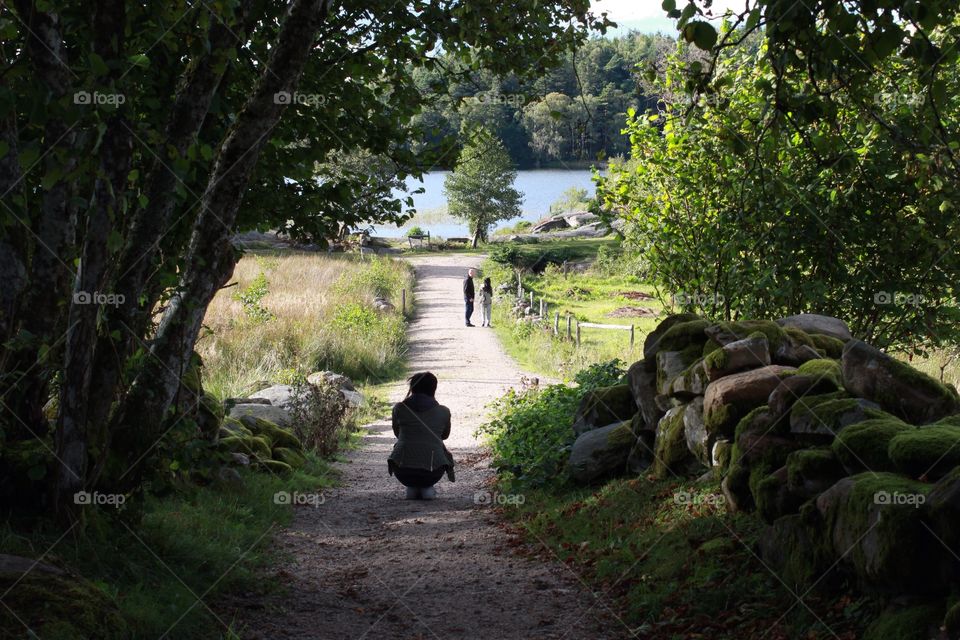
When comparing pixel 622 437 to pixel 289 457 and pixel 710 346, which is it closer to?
pixel 710 346

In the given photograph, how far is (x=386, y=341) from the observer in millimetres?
25703

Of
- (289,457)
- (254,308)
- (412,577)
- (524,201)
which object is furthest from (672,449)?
(524,201)

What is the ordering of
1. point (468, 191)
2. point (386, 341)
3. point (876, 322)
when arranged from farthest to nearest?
point (468, 191) < point (386, 341) < point (876, 322)

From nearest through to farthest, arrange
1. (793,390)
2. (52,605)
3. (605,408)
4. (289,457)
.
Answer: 1. (52,605)
2. (793,390)
3. (605,408)
4. (289,457)

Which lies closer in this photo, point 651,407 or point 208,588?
point 208,588

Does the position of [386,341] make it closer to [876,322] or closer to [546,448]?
[546,448]

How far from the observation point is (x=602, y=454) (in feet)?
32.5

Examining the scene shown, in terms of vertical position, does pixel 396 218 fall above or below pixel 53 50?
below

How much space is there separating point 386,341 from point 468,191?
45.0m

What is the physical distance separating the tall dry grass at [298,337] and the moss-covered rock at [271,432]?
2.68 metres

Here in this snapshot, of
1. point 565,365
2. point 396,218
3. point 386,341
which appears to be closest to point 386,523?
point 396,218

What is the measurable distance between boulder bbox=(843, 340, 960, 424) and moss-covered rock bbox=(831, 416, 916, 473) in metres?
0.82

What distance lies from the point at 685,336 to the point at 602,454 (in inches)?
61.1

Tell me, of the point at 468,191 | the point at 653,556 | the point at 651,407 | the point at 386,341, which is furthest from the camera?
the point at 468,191
